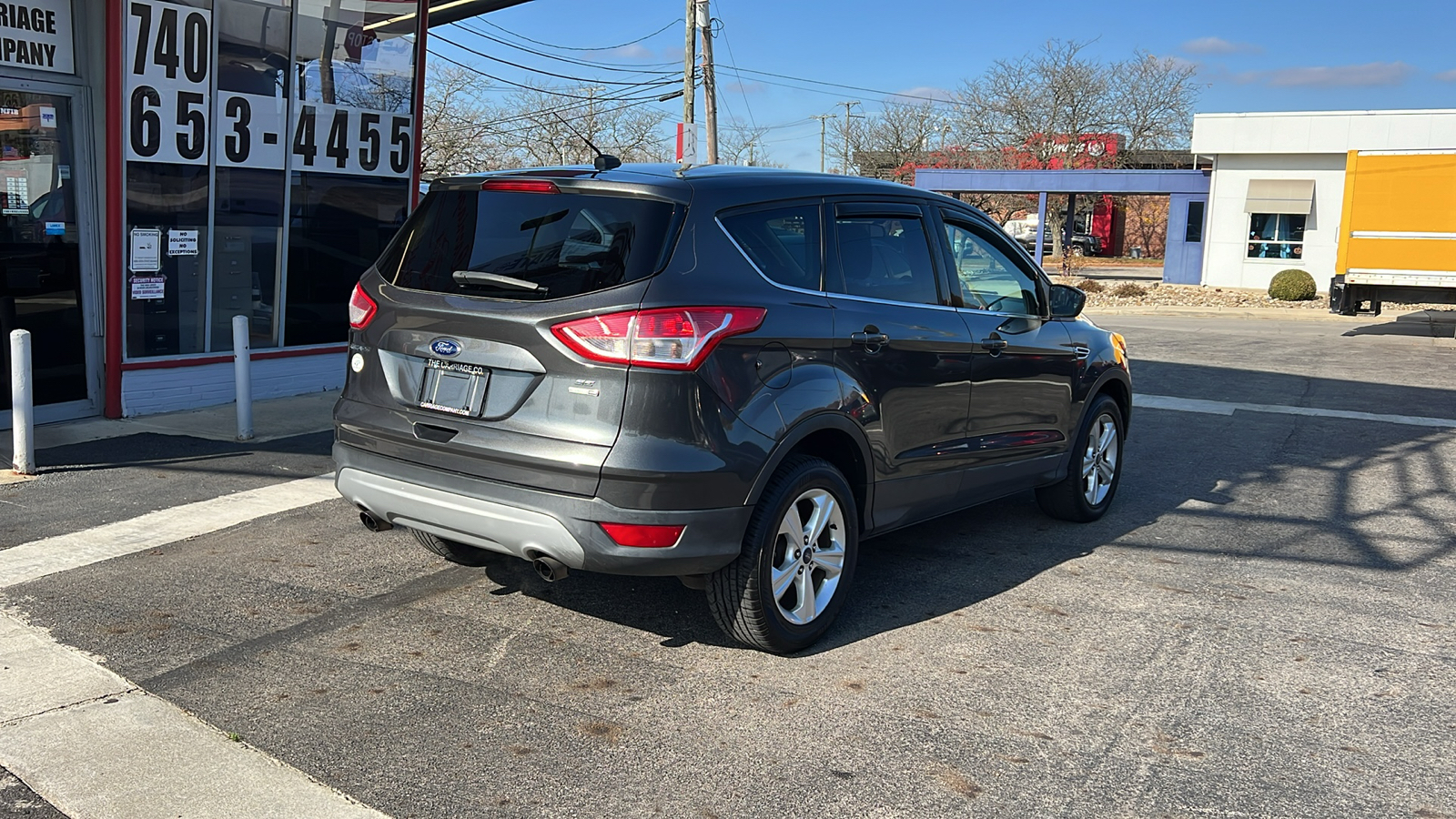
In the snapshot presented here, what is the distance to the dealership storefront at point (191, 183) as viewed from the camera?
29.0 ft

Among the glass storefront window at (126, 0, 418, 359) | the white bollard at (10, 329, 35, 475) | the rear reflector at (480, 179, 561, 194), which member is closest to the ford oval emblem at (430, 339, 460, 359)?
the rear reflector at (480, 179, 561, 194)

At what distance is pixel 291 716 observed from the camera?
3.99m

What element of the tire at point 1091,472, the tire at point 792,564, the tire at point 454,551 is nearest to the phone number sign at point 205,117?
the tire at point 454,551

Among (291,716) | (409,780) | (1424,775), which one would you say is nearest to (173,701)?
(291,716)

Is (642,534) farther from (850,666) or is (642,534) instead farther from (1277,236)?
(1277,236)

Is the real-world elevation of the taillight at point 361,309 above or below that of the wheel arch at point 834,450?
above

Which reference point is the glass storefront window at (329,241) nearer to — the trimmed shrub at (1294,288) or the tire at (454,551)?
the tire at (454,551)

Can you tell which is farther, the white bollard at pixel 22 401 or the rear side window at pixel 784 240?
the white bollard at pixel 22 401

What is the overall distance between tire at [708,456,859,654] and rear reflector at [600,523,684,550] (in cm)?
35

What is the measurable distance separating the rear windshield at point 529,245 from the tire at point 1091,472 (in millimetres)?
3382

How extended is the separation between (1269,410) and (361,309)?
378 inches

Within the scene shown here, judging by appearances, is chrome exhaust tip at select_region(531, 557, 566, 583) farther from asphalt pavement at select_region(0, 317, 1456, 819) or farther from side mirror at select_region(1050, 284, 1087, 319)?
side mirror at select_region(1050, 284, 1087, 319)

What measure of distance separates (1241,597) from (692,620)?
8.65 ft

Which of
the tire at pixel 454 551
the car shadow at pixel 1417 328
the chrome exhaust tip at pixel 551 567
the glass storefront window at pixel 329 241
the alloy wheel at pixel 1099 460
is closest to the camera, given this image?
the chrome exhaust tip at pixel 551 567
